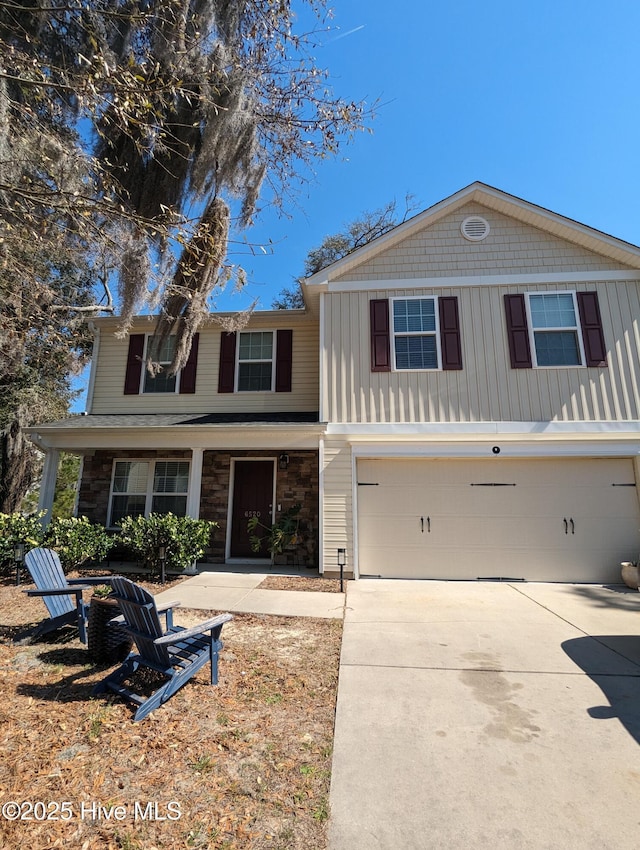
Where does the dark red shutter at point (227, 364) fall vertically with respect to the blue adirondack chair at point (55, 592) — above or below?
above

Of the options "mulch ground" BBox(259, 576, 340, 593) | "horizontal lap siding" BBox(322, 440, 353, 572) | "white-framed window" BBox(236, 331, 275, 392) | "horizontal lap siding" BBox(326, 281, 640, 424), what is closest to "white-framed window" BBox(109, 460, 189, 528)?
"white-framed window" BBox(236, 331, 275, 392)

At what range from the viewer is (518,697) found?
3.06 meters

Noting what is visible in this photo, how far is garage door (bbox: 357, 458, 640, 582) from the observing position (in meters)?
7.23

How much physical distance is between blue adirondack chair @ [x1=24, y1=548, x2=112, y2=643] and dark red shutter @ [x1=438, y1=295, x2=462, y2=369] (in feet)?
21.4

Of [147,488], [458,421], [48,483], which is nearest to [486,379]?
[458,421]

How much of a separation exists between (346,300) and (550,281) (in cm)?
393

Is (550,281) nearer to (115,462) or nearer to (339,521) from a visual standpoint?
(339,521)

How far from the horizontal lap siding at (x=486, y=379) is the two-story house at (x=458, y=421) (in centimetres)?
3

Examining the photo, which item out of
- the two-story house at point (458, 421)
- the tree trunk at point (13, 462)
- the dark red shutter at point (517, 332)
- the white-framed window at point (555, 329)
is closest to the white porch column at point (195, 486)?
the two-story house at point (458, 421)

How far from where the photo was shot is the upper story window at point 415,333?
25.9 feet

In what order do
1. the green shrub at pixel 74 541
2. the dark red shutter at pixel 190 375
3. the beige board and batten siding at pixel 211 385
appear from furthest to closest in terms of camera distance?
the dark red shutter at pixel 190 375, the beige board and batten siding at pixel 211 385, the green shrub at pixel 74 541

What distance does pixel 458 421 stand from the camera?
7.57 metres

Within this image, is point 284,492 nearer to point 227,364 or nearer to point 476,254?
point 227,364

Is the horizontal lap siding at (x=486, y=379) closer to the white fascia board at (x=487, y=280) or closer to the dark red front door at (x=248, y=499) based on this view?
the white fascia board at (x=487, y=280)
